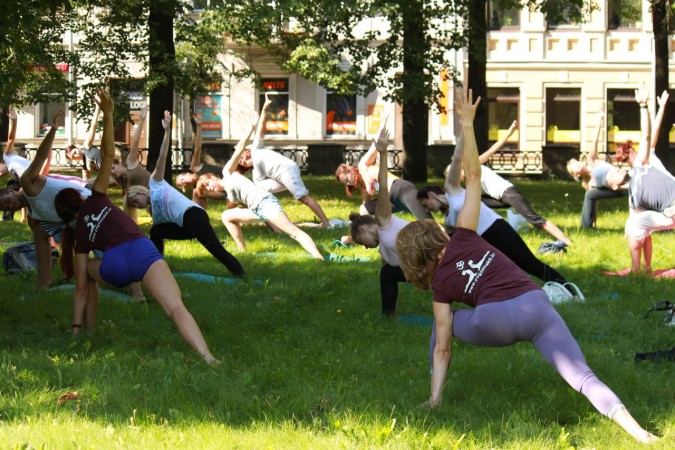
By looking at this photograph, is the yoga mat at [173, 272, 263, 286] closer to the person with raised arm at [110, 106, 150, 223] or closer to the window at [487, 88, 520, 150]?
the person with raised arm at [110, 106, 150, 223]

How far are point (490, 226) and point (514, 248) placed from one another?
12.2 inches

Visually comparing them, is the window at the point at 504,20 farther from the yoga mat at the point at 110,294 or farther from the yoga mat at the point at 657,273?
the yoga mat at the point at 110,294

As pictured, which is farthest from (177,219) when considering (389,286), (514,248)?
(514,248)

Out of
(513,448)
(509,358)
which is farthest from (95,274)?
(513,448)

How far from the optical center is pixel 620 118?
3931 cm

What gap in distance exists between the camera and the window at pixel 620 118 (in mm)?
39125

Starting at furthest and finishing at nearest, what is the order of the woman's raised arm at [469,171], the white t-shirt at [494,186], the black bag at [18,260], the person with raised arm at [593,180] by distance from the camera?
the person with raised arm at [593,180], the white t-shirt at [494,186], the black bag at [18,260], the woman's raised arm at [469,171]

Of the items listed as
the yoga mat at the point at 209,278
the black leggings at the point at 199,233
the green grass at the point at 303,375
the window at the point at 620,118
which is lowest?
the green grass at the point at 303,375

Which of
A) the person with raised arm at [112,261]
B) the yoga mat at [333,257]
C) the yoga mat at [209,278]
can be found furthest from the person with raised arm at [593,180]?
the person with raised arm at [112,261]

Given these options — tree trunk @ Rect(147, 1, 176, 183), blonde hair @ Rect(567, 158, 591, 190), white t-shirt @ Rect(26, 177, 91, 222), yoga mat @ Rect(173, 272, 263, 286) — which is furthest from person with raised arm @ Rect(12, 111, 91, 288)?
tree trunk @ Rect(147, 1, 176, 183)

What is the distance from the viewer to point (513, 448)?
18.2 feet

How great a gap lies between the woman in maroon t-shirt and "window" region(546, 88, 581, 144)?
1346 inches

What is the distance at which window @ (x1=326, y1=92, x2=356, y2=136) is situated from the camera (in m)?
40.6

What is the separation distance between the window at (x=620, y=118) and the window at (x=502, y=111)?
11.2 ft
